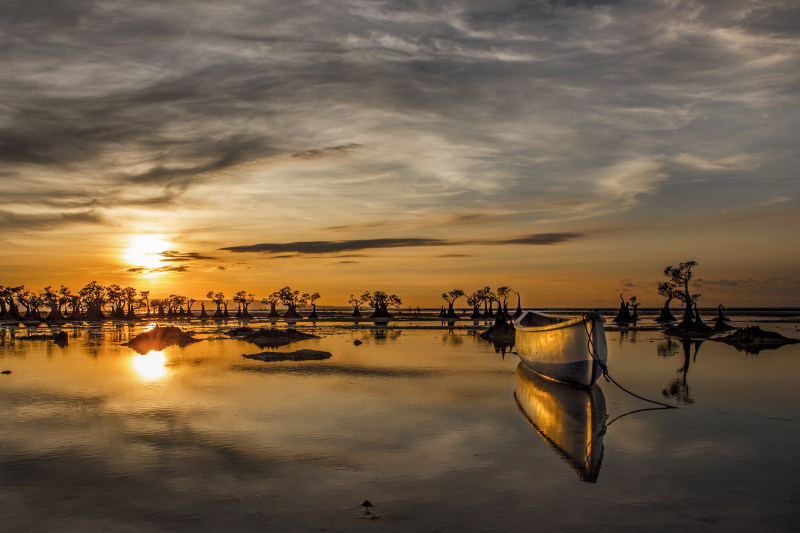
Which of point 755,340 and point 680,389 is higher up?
point 680,389


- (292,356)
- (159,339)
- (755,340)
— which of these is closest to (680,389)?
(292,356)

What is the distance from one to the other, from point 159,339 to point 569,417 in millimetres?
42150

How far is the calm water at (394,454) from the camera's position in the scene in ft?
30.2

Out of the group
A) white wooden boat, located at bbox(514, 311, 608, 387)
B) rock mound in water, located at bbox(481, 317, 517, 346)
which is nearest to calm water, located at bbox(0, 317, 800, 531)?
white wooden boat, located at bbox(514, 311, 608, 387)

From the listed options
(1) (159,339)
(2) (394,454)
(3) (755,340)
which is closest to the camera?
(2) (394,454)

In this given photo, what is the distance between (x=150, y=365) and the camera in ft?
108

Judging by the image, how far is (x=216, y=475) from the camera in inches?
446

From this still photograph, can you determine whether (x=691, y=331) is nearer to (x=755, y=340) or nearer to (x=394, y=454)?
(x=755, y=340)

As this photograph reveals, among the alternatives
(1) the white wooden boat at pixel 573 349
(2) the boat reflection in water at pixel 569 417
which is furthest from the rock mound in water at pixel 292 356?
(1) the white wooden boat at pixel 573 349

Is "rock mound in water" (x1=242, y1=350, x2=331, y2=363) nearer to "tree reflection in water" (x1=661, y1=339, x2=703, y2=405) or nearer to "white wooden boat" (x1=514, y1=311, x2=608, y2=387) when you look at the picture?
"white wooden boat" (x1=514, y1=311, x2=608, y2=387)

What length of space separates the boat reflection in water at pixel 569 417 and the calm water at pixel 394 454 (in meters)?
0.10

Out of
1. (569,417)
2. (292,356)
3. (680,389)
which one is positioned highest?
(292,356)

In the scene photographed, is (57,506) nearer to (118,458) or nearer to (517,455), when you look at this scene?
(118,458)

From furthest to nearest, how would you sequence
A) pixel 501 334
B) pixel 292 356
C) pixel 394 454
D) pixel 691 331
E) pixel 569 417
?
pixel 691 331
pixel 501 334
pixel 292 356
pixel 569 417
pixel 394 454
